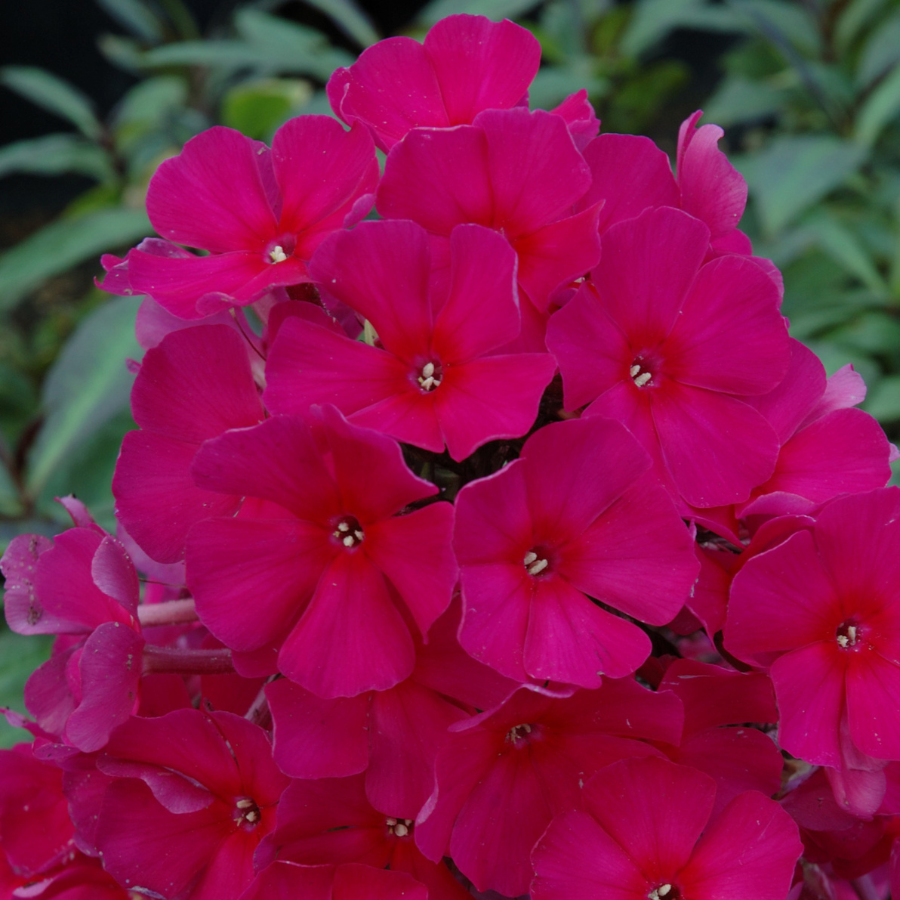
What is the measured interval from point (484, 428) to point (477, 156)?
15cm

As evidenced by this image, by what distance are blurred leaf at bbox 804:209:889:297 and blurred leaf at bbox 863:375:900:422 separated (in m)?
0.22

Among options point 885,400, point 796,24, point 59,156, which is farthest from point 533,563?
point 796,24

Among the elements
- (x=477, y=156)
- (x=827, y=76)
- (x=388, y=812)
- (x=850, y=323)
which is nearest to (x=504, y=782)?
(x=388, y=812)

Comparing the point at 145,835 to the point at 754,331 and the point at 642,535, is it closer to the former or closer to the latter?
the point at 642,535

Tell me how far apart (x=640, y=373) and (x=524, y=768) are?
0.22 meters

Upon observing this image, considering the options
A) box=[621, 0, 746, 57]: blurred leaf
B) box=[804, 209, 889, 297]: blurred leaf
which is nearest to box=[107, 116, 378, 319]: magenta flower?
box=[804, 209, 889, 297]: blurred leaf

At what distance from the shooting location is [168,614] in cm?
59

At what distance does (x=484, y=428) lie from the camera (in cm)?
45

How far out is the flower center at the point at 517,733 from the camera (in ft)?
1.60

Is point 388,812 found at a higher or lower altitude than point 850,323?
higher

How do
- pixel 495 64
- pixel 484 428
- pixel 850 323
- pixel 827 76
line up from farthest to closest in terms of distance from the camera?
pixel 827 76 < pixel 850 323 < pixel 495 64 < pixel 484 428

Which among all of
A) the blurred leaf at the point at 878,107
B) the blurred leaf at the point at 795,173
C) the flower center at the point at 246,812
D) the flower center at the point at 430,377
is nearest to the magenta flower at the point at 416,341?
the flower center at the point at 430,377

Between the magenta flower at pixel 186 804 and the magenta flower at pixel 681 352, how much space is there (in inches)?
10.6

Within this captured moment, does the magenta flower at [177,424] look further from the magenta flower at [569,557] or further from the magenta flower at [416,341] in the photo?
the magenta flower at [569,557]
